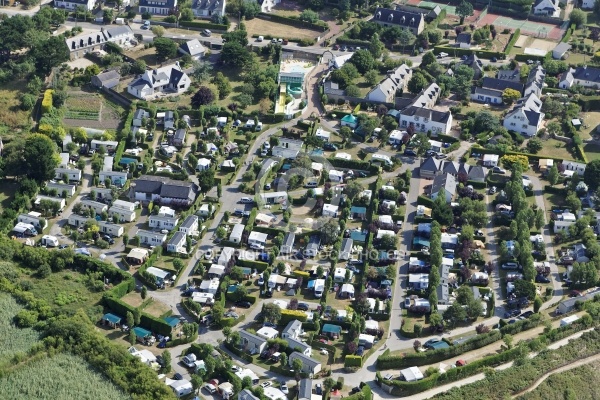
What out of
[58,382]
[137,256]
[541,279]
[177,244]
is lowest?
[58,382]

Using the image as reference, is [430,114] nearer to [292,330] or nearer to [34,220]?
[292,330]

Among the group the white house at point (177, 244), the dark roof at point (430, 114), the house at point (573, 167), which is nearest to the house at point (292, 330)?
the white house at point (177, 244)

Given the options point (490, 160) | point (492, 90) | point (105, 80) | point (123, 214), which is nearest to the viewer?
point (123, 214)

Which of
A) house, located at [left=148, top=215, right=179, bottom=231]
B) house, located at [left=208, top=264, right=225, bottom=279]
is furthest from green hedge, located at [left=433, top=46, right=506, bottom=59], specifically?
house, located at [left=208, top=264, right=225, bottom=279]

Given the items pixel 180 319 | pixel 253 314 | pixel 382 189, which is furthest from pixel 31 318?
pixel 382 189

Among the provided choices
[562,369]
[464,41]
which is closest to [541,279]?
[562,369]

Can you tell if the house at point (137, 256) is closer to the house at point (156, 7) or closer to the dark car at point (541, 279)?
the dark car at point (541, 279)

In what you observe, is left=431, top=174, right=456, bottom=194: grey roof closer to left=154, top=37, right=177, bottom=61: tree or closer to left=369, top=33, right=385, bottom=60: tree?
left=369, top=33, right=385, bottom=60: tree
